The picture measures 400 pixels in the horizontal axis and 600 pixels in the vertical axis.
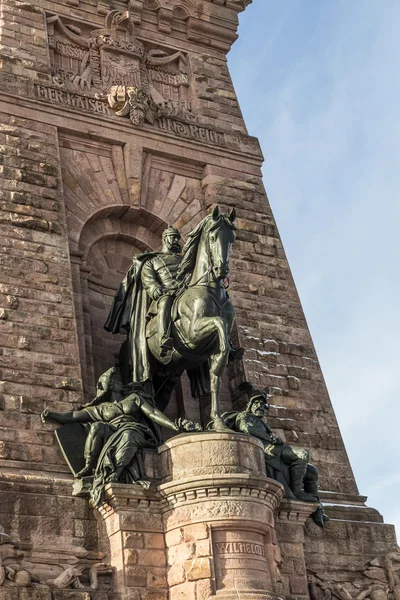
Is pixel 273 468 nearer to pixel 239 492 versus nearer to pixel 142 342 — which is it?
pixel 239 492

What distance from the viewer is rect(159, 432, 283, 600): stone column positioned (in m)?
12.7

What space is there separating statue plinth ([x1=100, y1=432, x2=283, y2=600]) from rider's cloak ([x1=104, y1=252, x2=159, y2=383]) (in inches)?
81.1

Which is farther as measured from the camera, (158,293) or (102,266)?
(102,266)

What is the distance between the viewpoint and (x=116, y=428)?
14.1 metres

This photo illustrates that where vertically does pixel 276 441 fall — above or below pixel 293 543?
above

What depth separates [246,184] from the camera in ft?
63.8

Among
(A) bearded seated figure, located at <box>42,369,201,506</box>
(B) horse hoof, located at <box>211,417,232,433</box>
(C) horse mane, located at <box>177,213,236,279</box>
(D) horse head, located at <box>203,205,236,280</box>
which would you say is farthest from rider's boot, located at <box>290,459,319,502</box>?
(C) horse mane, located at <box>177,213,236,279</box>

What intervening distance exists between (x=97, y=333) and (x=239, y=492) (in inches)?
196

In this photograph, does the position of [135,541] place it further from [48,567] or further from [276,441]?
[276,441]

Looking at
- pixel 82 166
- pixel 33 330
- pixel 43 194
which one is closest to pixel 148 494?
pixel 33 330

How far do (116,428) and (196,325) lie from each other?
1.88 metres

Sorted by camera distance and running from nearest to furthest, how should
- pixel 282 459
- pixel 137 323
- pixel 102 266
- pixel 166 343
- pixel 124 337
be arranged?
pixel 166 343 < pixel 282 459 < pixel 137 323 < pixel 124 337 < pixel 102 266

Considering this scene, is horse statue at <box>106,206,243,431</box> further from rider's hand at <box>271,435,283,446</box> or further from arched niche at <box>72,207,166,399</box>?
rider's hand at <box>271,435,283,446</box>

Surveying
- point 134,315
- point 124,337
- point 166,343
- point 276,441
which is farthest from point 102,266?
point 276,441
